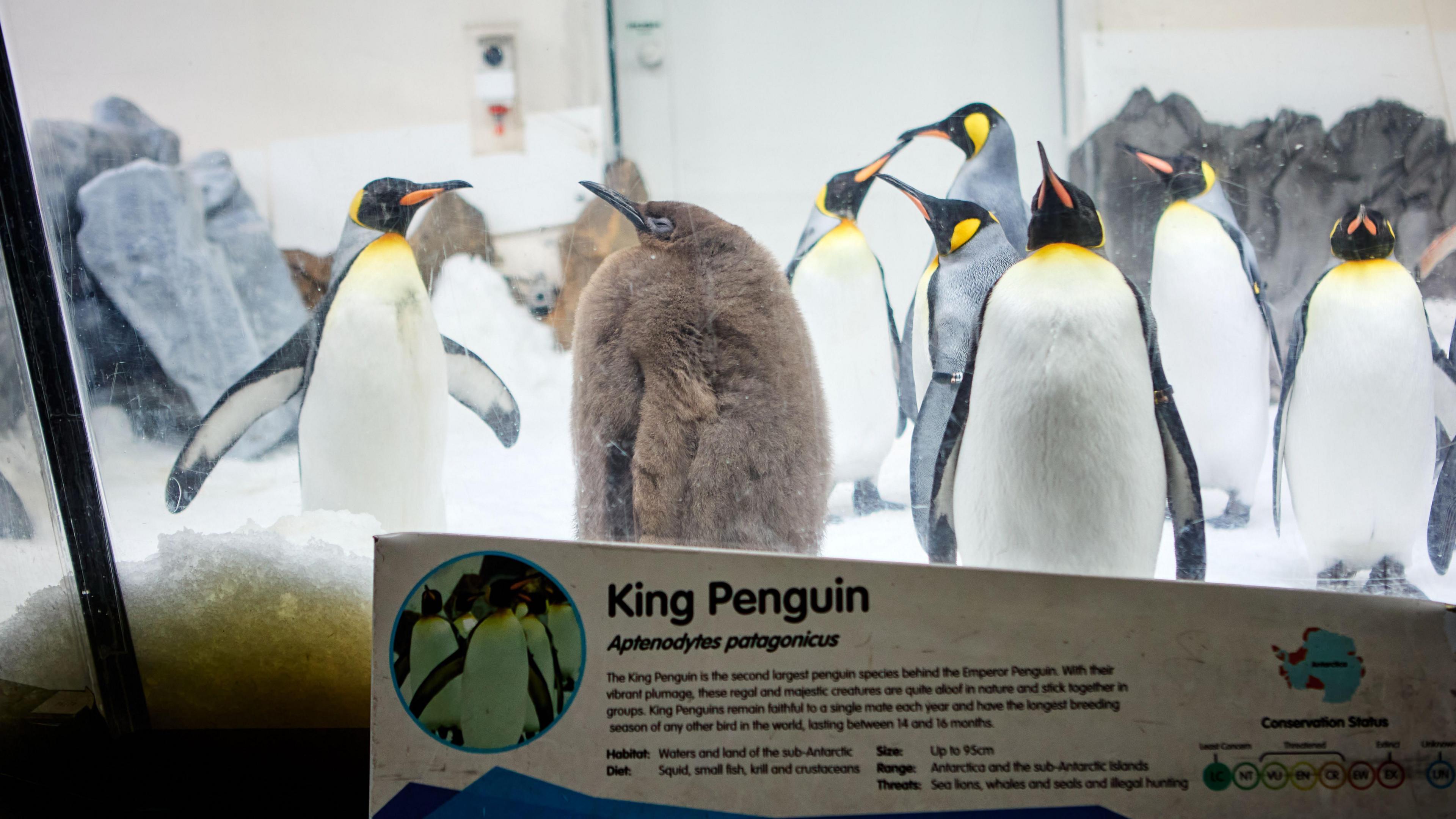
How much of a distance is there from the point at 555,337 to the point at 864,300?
49 cm

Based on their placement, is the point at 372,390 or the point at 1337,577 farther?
the point at 372,390

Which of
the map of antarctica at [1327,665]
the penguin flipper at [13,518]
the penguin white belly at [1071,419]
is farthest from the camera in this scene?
the penguin flipper at [13,518]

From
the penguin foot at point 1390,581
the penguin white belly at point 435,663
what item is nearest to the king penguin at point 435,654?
the penguin white belly at point 435,663

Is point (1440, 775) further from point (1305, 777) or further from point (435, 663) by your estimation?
point (435, 663)

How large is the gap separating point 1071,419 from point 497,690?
80 centimetres

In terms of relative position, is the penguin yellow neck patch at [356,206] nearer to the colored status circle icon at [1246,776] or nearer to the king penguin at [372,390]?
the king penguin at [372,390]

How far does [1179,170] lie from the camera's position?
1.22 metres

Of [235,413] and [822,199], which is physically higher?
[822,199]

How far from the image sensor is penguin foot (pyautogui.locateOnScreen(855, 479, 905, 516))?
1.35 metres

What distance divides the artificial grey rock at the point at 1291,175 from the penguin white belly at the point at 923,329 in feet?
0.79

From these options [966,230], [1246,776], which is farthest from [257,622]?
[1246,776]

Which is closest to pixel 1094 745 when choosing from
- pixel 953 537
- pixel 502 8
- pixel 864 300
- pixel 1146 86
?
pixel 953 537

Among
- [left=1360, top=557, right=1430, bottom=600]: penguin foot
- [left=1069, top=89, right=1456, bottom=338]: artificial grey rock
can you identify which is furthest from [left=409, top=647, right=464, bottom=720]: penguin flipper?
[left=1360, top=557, right=1430, bottom=600]: penguin foot

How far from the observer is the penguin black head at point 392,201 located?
1.33 metres
